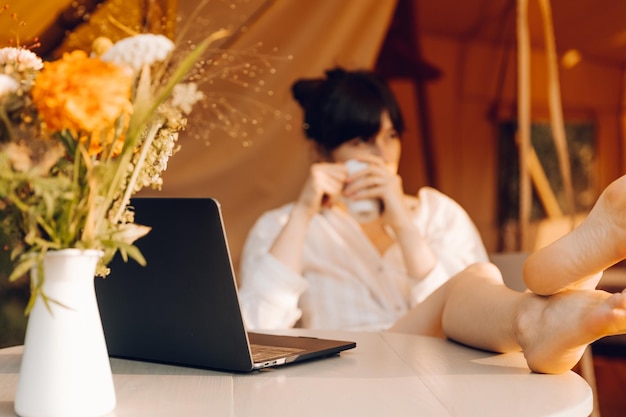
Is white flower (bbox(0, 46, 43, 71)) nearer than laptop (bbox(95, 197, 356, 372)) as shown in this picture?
Yes

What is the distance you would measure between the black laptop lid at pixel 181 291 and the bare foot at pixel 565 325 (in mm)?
316

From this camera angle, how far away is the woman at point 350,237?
5.50 ft

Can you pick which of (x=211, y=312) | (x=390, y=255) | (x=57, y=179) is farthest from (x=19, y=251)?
(x=390, y=255)

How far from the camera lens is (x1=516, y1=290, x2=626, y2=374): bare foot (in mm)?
839

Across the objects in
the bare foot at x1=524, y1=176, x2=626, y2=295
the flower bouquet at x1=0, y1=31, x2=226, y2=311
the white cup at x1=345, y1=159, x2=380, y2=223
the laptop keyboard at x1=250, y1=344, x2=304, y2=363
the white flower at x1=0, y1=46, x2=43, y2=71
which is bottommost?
the laptop keyboard at x1=250, y1=344, x2=304, y2=363

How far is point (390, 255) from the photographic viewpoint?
1.85 meters

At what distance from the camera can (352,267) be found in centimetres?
183

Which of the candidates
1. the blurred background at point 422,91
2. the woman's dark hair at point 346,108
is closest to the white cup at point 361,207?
the woman's dark hair at point 346,108

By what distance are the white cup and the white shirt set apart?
0.17 m

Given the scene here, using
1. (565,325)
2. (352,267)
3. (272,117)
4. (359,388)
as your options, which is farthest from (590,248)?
(272,117)

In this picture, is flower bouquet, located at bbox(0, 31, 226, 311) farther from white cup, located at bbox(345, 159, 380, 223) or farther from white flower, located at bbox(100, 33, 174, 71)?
white cup, located at bbox(345, 159, 380, 223)

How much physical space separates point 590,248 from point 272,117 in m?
1.66

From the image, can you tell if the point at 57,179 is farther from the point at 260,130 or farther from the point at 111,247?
the point at 260,130

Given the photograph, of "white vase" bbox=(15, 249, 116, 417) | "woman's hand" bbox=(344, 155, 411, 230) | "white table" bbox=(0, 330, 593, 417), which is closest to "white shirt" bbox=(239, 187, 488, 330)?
"woman's hand" bbox=(344, 155, 411, 230)
